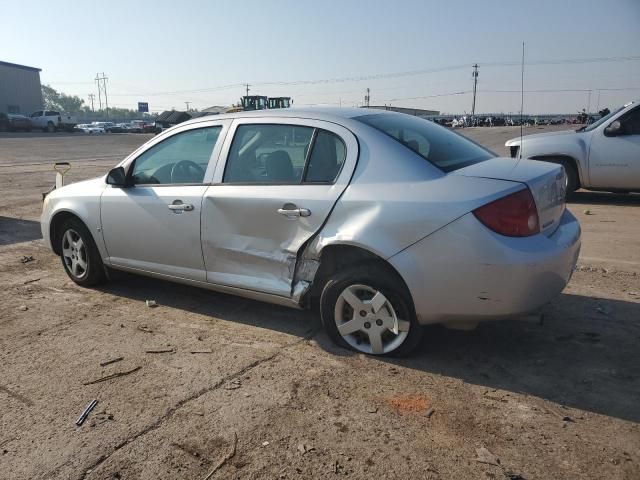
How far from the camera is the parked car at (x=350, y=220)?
3248 millimetres

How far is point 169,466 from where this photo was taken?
103 inches

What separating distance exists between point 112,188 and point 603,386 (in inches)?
162

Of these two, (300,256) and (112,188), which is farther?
(112,188)

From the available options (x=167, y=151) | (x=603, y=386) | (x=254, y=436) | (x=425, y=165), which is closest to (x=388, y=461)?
(x=254, y=436)

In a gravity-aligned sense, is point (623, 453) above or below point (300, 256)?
below

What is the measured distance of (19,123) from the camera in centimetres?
4953

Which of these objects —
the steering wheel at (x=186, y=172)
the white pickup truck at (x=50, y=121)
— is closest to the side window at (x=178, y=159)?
the steering wheel at (x=186, y=172)

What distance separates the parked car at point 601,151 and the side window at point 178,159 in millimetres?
6932

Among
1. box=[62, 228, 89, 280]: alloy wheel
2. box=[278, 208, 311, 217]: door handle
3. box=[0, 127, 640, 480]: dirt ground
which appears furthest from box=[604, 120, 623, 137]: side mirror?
box=[62, 228, 89, 280]: alloy wheel

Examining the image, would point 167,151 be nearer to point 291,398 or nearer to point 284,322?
point 284,322

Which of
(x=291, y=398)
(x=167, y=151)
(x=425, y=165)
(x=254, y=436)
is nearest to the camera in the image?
(x=254, y=436)

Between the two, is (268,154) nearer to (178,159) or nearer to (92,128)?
(178,159)

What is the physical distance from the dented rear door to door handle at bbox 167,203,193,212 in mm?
146

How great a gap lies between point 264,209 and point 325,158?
0.56m
